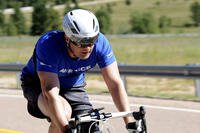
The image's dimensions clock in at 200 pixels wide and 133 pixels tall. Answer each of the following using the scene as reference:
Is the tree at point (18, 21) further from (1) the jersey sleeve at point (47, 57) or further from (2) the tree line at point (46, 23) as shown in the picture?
(1) the jersey sleeve at point (47, 57)

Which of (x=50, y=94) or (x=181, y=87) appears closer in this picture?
(x=50, y=94)

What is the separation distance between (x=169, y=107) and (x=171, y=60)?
1483cm

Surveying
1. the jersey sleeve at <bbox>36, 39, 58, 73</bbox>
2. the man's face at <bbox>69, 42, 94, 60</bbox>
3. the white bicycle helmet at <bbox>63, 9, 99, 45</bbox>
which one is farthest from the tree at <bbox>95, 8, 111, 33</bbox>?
the white bicycle helmet at <bbox>63, 9, 99, 45</bbox>

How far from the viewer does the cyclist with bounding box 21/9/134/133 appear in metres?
4.17

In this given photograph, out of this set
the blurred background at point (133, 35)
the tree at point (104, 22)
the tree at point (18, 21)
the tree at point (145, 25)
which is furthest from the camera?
the tree at point (18, 21)

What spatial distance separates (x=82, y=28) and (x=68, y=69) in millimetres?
709

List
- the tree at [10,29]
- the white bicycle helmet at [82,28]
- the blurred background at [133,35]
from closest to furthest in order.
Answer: the white bicycle helmet at [82,28], the blurred background at [133,35], the tree at [10,29]

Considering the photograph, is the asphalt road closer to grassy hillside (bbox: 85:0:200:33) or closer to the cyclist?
the cyclist

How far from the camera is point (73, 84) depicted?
5.07 m

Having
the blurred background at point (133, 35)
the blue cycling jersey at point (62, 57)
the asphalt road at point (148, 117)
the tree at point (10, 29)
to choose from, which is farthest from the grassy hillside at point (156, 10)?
the blue cycling jersey at point (62, 57)

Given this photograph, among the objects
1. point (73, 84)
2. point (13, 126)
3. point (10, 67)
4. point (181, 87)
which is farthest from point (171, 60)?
point (73, 84)

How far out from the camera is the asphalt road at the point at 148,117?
27.3 feet

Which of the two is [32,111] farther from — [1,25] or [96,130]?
[1,25]

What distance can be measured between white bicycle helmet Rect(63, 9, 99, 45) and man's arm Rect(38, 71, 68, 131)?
1.42 feet
